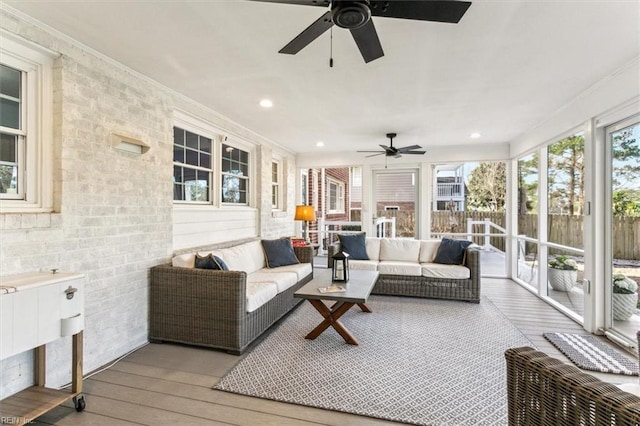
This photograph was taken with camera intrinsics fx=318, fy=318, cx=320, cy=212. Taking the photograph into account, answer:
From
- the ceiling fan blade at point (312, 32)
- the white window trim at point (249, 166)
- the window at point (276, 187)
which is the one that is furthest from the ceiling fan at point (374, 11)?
the window at point (276, 187)

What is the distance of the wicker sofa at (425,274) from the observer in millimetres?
4555

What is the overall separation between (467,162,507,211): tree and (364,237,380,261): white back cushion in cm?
248

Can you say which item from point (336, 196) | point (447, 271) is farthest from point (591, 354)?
point (336, 196)

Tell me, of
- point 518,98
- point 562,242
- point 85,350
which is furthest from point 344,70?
point 562,242

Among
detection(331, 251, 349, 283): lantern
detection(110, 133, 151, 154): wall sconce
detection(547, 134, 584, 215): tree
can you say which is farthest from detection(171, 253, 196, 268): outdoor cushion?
detection(547, 134, 584, 215): tree

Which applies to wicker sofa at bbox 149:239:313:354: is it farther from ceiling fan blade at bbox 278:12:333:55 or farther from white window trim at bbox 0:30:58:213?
ceiling fan blade at bbox 278:12:333:55

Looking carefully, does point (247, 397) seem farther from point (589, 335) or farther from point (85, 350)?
point (589, 335)

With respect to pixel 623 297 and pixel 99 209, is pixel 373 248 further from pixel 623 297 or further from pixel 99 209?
pixel 99 209

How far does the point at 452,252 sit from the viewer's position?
4.85m

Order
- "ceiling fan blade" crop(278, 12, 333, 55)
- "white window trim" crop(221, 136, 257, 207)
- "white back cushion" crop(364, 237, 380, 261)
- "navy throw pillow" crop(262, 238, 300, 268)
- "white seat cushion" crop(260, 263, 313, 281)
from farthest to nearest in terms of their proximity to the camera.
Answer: "white back cushion" crop(364, 237, 380, 261) → "navy throw pillow" crop(262, 238, 300, 268) → "white window trim" crop(221, 136, 257, 207) → "white seat cushion" crop(260, 263, 313, 281) → "ceiling fan blade" crop(278, 12, 333, 55)

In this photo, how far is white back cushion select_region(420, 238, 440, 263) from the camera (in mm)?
5141

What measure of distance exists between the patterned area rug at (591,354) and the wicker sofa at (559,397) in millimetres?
1830

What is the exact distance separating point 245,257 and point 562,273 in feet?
14.0

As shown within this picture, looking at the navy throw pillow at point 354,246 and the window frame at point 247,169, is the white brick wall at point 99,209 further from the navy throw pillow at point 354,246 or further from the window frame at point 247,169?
the navy throw pillow at point 354,246
